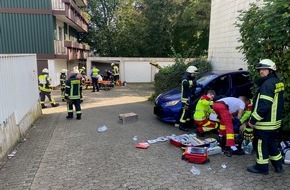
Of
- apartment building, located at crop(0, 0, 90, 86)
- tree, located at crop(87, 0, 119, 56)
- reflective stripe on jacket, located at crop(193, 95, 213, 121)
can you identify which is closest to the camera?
reflective stripe on jacket, located at crop(193, 95, 213, 121)

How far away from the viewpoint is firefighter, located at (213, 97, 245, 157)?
5.49m

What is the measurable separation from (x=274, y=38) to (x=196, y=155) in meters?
2.78

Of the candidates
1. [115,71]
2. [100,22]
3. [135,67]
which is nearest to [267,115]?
[115,71]

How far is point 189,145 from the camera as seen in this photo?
5.78m

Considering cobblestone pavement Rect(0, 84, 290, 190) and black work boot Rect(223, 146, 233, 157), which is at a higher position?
black work boot Rect(223, 146, 233, 157)

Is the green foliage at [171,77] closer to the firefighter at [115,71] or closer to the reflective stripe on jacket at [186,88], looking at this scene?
the reflective stripe on jacket at [186,88]

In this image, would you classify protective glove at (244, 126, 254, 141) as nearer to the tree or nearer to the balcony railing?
the balcony railing

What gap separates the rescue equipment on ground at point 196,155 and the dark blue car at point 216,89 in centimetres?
242

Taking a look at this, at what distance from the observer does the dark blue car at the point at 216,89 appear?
7.72 metres

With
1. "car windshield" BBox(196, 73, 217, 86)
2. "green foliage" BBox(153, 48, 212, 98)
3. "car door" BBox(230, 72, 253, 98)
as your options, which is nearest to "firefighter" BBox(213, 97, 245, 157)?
"car door" BBox(230, 72, 253, 98)

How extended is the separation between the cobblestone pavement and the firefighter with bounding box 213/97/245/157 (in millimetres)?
226

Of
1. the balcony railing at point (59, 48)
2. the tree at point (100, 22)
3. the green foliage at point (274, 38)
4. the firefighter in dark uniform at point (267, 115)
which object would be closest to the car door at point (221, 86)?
the green foliage at point (274, 38)

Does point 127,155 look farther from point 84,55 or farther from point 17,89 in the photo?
point 84,55

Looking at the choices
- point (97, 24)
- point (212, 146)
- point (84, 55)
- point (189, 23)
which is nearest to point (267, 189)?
point (212, 146)
